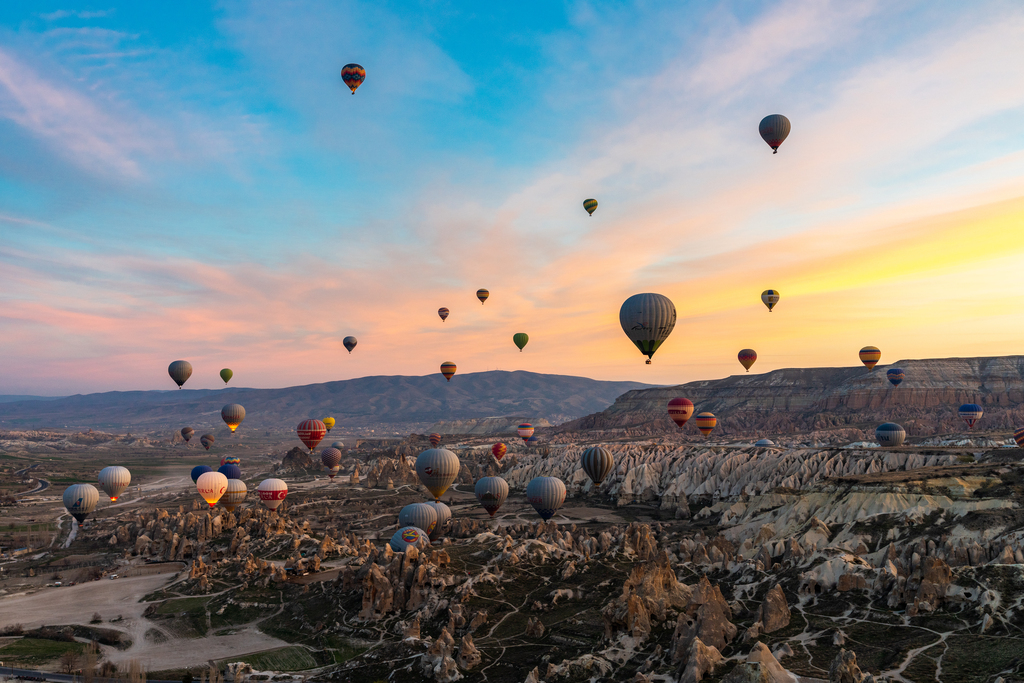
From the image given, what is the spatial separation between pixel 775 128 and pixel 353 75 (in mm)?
61011

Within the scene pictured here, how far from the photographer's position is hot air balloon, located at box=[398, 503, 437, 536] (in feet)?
302

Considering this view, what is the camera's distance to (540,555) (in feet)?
255

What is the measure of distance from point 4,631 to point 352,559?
39.9 metres

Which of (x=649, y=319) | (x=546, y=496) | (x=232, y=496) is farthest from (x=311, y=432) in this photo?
(x=649, y=319)

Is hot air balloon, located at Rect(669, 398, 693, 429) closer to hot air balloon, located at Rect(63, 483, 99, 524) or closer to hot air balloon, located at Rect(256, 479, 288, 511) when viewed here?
hot air balloon, located at Rect(256, 479, 288, 511)

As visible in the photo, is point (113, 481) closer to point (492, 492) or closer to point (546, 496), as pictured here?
point (492, 492)

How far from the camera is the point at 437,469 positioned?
314 ft

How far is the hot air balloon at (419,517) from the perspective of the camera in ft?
302

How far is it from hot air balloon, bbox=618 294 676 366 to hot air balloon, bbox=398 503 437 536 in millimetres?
39704

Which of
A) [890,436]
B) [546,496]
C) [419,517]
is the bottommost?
[419,517]

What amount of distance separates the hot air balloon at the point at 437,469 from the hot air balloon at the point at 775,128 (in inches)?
2550

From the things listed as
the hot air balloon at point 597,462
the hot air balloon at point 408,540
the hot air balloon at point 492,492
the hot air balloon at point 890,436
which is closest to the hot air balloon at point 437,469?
the hot air balloon at point 492,492

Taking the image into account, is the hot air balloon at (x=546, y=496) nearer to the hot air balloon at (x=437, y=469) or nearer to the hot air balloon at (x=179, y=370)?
the hot air balloon at (x=437, y=469)

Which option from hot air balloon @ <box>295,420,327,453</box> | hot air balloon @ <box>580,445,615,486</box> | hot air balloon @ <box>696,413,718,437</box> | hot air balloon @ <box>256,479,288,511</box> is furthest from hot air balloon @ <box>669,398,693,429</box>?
hot air balloon @ <box>256,479,288,511</box>
